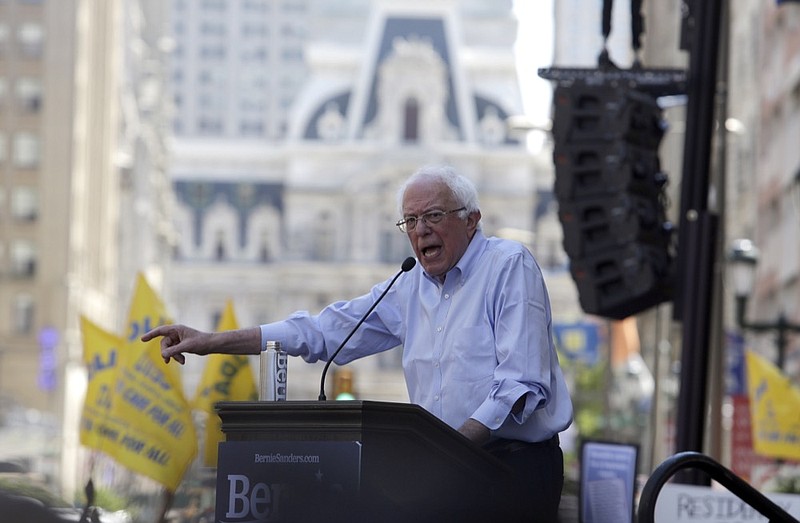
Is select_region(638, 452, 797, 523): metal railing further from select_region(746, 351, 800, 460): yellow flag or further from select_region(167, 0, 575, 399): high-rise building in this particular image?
select_region(167, 0, 575, 399): high-rise building

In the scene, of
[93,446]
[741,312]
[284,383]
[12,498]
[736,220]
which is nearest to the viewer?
[12,498]

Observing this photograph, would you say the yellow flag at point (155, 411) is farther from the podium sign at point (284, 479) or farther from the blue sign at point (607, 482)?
the podium sign at point (284, 479)

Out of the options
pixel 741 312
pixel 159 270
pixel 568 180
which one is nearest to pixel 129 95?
pixel 159 270

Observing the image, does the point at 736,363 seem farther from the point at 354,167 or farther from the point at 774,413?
the point at 354,167

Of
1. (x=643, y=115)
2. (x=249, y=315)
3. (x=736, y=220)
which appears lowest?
(x=249, y=315)

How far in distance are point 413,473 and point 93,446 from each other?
1050 centimetres

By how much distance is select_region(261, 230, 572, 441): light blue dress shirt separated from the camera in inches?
208

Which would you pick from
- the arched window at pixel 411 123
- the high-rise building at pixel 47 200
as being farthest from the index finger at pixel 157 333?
the arched window at pixel 411 123

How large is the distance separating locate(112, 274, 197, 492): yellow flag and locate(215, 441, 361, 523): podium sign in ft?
26.3

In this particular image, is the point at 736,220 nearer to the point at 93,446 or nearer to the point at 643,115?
the point at 93,446

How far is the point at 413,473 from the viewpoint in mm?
4684

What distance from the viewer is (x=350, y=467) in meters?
4.61

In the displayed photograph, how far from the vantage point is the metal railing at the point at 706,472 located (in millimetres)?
5074

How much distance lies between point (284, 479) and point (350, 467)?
0.69ft
